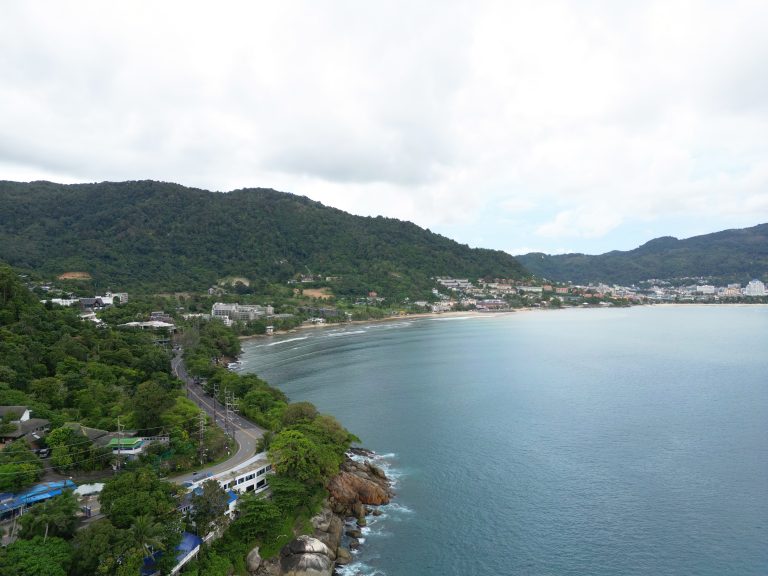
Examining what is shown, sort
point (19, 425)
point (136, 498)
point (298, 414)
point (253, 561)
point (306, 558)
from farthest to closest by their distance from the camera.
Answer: point (298, 414)
point (19, 425)
point (306, 558)
point (253, 561)
point (136, 498)

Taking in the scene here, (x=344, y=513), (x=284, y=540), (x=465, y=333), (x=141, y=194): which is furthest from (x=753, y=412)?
(x=141, y=194)

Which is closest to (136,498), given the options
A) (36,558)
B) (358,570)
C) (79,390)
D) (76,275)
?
(36,558)

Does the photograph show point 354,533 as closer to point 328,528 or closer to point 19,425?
point 328,528

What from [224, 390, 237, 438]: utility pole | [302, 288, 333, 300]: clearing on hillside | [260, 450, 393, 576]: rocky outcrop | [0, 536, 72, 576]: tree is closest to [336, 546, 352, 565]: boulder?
[260, 450, 393, 576]: rocky outcrop

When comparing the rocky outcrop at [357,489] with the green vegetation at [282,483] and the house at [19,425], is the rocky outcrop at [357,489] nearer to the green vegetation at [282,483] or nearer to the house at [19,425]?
the green vegetation at [282,483]

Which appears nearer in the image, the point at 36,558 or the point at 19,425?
the point at 36,558

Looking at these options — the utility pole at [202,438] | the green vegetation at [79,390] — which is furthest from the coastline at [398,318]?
the utility pole at [202,438]

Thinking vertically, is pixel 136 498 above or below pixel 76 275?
below
